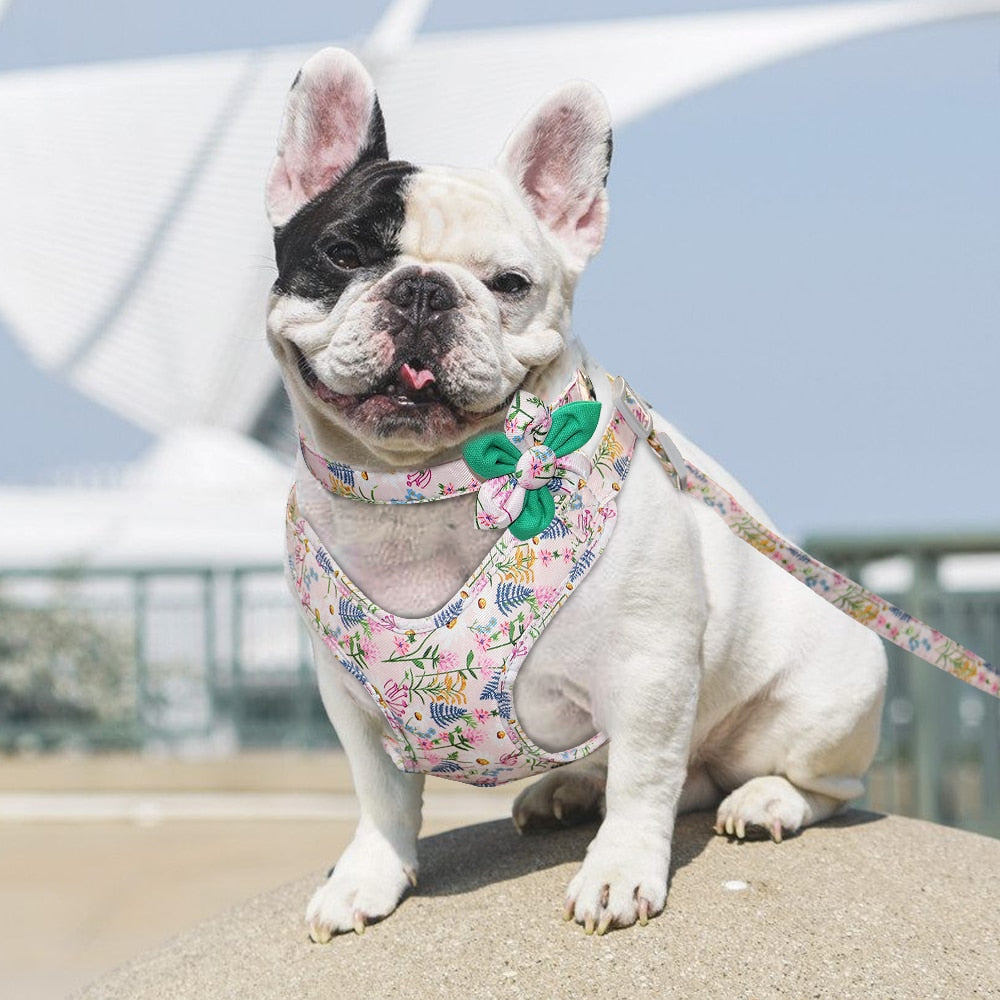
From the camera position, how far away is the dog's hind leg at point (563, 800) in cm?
354

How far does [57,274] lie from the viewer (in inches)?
1682

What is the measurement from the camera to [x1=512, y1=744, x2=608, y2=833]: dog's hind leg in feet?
11.6

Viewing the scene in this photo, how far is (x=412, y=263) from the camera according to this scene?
2.66 metres

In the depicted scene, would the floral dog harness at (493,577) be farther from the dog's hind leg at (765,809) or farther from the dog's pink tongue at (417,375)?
the dog's hind leg at (765,809)

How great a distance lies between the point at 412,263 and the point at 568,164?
405 millimetres

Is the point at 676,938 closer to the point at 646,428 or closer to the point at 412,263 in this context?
the point at 646,428

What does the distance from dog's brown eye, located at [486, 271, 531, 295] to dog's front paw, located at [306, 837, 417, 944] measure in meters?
1.16

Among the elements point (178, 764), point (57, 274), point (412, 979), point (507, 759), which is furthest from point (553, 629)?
point (57, 274)

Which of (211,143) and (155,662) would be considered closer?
(155,662)

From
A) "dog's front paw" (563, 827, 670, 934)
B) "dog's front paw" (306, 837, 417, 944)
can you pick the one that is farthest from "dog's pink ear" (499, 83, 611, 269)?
"dog's front paw" (306, 837, 417, 944)

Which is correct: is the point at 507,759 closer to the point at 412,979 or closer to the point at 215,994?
the point at 412,979

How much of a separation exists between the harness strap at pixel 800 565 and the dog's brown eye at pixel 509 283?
42 centimetres

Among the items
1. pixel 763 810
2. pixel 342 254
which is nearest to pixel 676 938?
pixel 763 810

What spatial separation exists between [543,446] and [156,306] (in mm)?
39612
